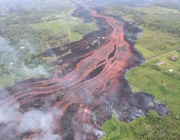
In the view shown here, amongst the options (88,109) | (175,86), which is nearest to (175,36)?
(175,86)

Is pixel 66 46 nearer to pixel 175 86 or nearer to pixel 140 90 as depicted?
pixel 140 90

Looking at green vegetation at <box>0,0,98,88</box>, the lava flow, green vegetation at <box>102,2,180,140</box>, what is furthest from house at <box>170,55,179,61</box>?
green vegetation at <box>0,0,98,88</box>

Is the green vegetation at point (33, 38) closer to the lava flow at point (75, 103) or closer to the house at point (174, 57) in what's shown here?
the lava flow at point (75, 103)

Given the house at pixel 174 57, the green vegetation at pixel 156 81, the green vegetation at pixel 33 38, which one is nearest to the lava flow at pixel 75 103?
the green vegetation at pixel 156 81

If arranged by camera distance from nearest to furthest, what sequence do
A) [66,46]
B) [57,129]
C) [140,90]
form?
[57,129] < [140,90] < [66,46]

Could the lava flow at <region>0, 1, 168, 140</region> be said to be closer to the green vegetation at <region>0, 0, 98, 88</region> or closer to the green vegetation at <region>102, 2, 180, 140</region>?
the green vegetation at <region>102, 2, 180, 140</region>

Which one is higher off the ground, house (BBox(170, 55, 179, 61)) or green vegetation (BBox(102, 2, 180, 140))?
house (BBox(170, 55, 179, 61))
